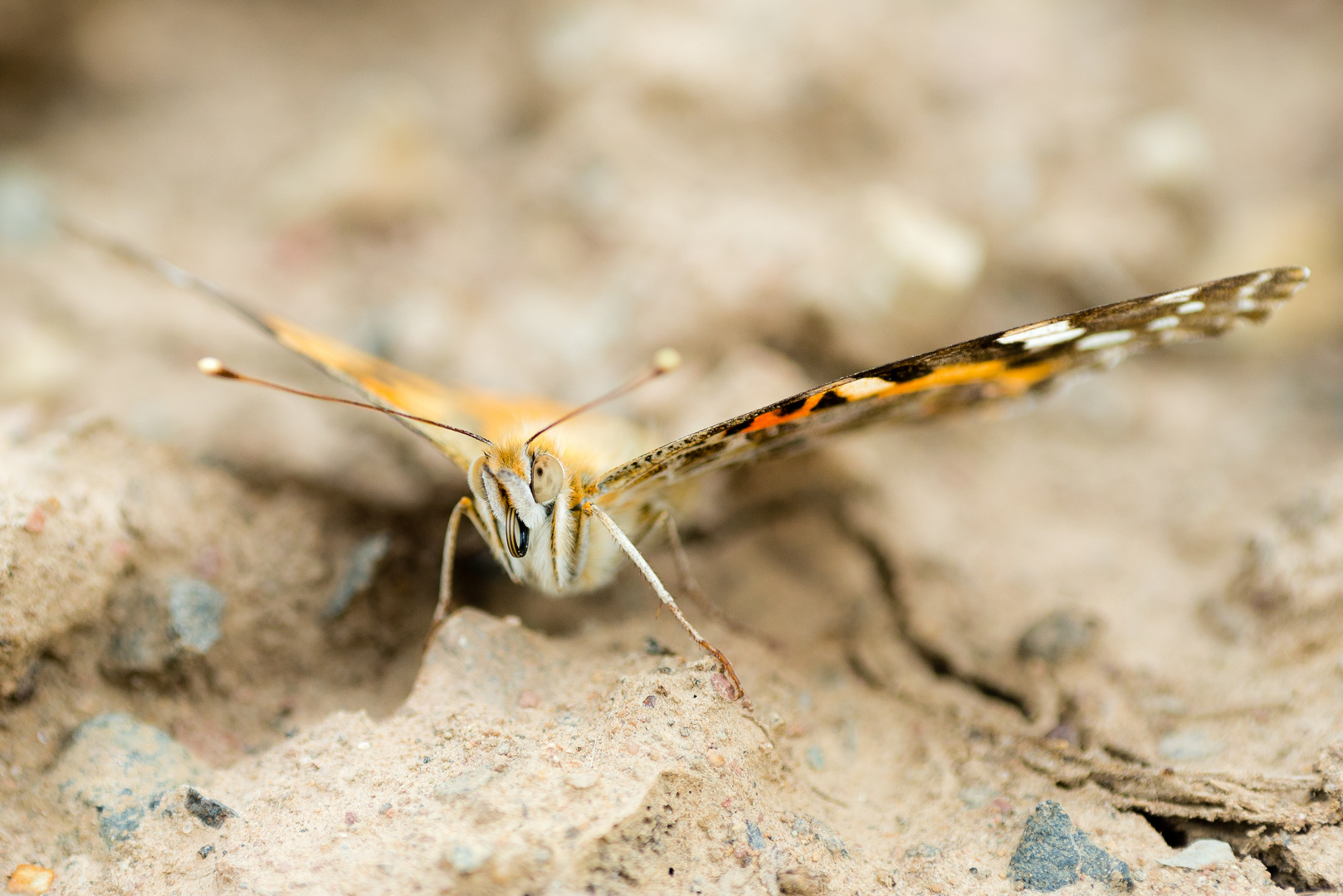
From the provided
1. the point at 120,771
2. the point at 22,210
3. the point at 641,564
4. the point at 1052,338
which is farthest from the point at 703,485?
the point at 22,210

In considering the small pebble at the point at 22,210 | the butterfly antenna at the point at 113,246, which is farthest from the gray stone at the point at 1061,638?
the small pebble at the point at 22,210

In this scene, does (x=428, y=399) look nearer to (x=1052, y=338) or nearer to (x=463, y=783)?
(x=463, y=783)

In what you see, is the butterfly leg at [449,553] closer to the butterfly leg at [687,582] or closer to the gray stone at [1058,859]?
the butterfly leg at [687,582]

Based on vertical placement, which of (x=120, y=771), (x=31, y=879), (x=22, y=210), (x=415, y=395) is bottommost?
(x=31, y=879)

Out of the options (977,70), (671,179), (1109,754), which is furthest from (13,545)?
(977,70)

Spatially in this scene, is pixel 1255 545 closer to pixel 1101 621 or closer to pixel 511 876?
pixel 1101 621

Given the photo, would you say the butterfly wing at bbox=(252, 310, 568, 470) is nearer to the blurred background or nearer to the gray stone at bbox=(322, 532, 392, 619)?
the blurred background
